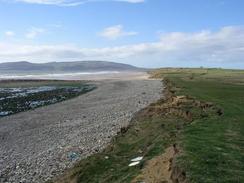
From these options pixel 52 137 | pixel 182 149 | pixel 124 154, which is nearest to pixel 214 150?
pixel 182 149

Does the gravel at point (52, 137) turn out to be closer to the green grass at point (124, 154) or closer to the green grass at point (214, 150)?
the green grass at point (124, 154)

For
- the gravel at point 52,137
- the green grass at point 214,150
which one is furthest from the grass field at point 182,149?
the gravel at point 52,137

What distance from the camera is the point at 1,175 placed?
23.5 m

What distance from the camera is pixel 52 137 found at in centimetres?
3428

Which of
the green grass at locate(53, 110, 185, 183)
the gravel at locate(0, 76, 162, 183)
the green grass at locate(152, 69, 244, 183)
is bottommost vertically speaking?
the gravel at locate(0, 76, 162, 183)

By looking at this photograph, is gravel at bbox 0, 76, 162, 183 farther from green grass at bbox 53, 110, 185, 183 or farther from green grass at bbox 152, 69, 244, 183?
green grass at bbox 152, 69, 244, 183

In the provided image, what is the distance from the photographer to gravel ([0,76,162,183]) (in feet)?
79.5

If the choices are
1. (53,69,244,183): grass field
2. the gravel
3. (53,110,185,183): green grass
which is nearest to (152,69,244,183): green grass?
(53,69,244,183): grass field

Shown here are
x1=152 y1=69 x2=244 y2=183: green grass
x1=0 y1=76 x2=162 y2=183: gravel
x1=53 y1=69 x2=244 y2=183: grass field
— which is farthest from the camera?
x1=0 y1=76 x2=162 y2=183: gravel

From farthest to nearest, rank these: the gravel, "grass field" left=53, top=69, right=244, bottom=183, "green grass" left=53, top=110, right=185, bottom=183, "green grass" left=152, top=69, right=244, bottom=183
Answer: the gravel < "green grass" left=53, top=110, right=185, bottom=183 < "grass field" left=53, top=69, right=244, bottom=183 < "green grass" left=152, top=69, right=244, bottom=183

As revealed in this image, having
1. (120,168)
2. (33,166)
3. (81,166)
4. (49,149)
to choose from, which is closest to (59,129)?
(49,149)

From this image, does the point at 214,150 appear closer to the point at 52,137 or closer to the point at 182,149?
the point at 182,149

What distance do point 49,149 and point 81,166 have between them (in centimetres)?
719

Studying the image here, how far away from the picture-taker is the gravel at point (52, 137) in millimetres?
24234
